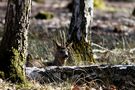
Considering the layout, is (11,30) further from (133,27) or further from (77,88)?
(133,27)

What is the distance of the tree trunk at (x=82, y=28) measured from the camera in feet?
25.1

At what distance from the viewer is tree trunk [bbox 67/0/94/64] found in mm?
7641

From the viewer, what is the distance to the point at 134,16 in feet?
58.0

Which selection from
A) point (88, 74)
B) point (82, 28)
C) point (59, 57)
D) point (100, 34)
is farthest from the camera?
point (100, 34)

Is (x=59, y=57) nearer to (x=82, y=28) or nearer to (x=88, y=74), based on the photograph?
(x=82, y=28)

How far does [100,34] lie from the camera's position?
525 inches

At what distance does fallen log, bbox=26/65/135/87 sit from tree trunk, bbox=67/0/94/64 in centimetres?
126

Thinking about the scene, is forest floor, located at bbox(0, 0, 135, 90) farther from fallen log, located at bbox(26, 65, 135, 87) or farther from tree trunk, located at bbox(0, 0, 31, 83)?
tree trunk, located at bbox(0, 0, 31, 83)

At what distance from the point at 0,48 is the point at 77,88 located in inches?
46.8

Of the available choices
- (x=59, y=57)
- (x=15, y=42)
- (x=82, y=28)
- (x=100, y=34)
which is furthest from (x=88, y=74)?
(x=100, y=34)

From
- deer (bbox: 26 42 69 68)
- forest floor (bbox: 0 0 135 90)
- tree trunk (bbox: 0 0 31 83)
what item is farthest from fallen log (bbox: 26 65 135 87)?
forest floor (bbox: 0 0 135 90)

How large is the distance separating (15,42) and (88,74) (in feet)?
3.76

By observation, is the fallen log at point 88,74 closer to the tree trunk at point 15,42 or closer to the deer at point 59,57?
the tree trunk at point 15,42

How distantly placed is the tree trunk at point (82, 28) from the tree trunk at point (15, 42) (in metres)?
1.75
